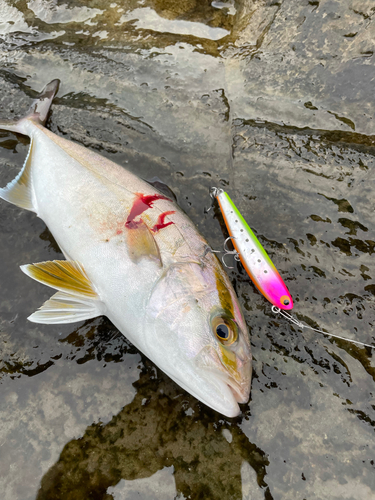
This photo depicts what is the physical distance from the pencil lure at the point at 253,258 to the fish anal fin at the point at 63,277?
1179mm

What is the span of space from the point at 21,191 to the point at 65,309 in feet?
4.12

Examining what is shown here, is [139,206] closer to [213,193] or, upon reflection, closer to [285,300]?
[213,193]

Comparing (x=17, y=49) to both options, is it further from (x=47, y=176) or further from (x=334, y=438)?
(x=334, y=438)

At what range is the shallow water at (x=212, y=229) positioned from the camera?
220 centimetres

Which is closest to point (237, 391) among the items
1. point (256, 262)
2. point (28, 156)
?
point (256, 262)

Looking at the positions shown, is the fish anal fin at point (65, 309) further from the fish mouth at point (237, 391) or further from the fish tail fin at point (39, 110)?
the fish tail fin at point (39, 110)

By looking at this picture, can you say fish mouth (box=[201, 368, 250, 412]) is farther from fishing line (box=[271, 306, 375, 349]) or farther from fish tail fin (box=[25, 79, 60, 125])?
fish tail fin (box=[25, 79, 60, 125])

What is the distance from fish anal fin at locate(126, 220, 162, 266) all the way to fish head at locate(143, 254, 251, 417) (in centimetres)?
17

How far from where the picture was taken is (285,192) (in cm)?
281

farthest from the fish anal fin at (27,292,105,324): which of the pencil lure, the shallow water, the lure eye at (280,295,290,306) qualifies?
the lure eye at (280,295,290,306)

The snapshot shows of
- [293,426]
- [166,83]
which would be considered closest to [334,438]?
[293,426]

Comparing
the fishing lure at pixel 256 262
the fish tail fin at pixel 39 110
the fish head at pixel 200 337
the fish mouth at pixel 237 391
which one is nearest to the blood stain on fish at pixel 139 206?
the fish head at pixel 200 337

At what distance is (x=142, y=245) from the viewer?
2.19 metres

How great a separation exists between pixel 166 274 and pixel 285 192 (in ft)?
4.63
